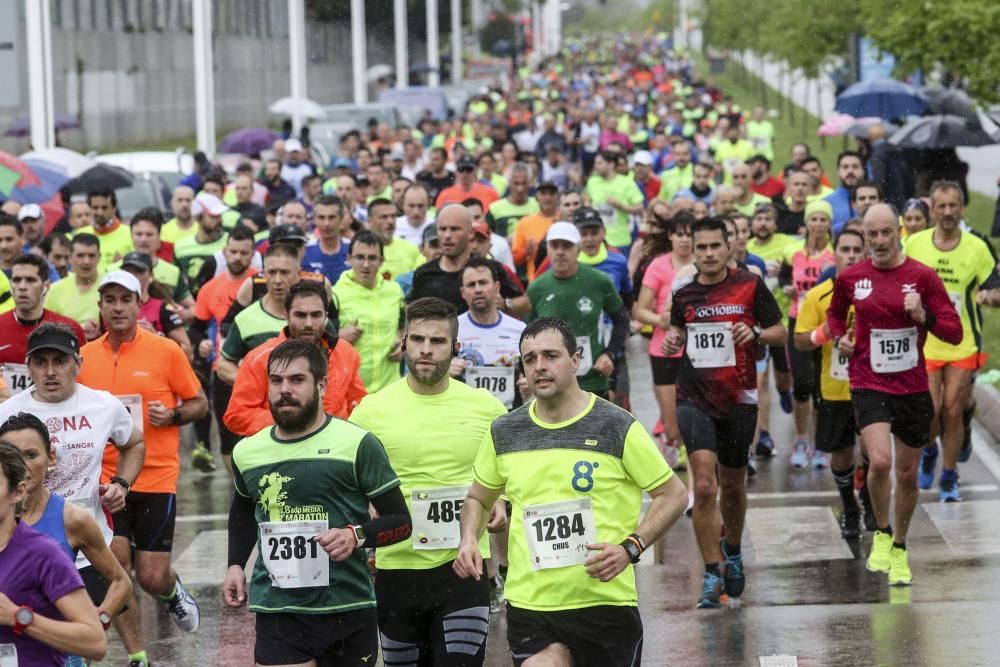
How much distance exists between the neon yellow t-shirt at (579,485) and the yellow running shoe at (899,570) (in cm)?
401

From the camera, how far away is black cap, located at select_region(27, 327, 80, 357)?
805 centimetres

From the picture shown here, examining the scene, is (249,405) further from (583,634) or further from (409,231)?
(409,231)

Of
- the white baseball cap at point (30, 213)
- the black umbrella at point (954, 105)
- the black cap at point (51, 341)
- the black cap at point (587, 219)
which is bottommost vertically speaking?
the black umbrella at point (954, 105)

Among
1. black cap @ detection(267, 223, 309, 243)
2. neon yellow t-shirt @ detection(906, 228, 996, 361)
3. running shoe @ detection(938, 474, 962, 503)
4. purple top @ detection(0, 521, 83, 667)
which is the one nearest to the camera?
purple top @ detection(0, 521, 83, 667)

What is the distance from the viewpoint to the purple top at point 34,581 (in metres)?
5.72

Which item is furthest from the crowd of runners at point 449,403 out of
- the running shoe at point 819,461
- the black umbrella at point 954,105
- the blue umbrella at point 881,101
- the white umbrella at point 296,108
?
the white umbrella at point 296,108

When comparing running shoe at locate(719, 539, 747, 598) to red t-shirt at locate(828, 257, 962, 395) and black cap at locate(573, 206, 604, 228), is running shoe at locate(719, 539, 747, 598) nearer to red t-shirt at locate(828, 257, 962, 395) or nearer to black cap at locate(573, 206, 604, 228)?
red t-shirt at locate(828, 257, 962, 395)

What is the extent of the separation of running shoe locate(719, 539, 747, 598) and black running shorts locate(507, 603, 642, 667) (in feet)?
11.8

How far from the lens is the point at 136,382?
30.7ft

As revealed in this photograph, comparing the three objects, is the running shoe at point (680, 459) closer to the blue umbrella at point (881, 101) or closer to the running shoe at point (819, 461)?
the running shoe at point (819, 461)

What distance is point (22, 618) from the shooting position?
5.60 metres

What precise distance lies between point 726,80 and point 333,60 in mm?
33753

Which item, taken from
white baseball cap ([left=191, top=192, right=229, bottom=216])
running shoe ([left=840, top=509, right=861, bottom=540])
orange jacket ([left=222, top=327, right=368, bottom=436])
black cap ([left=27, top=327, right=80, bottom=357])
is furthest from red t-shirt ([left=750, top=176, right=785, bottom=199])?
black cap ([left=27, top=327, right=80, bottom=357])

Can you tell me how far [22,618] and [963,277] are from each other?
812cm
